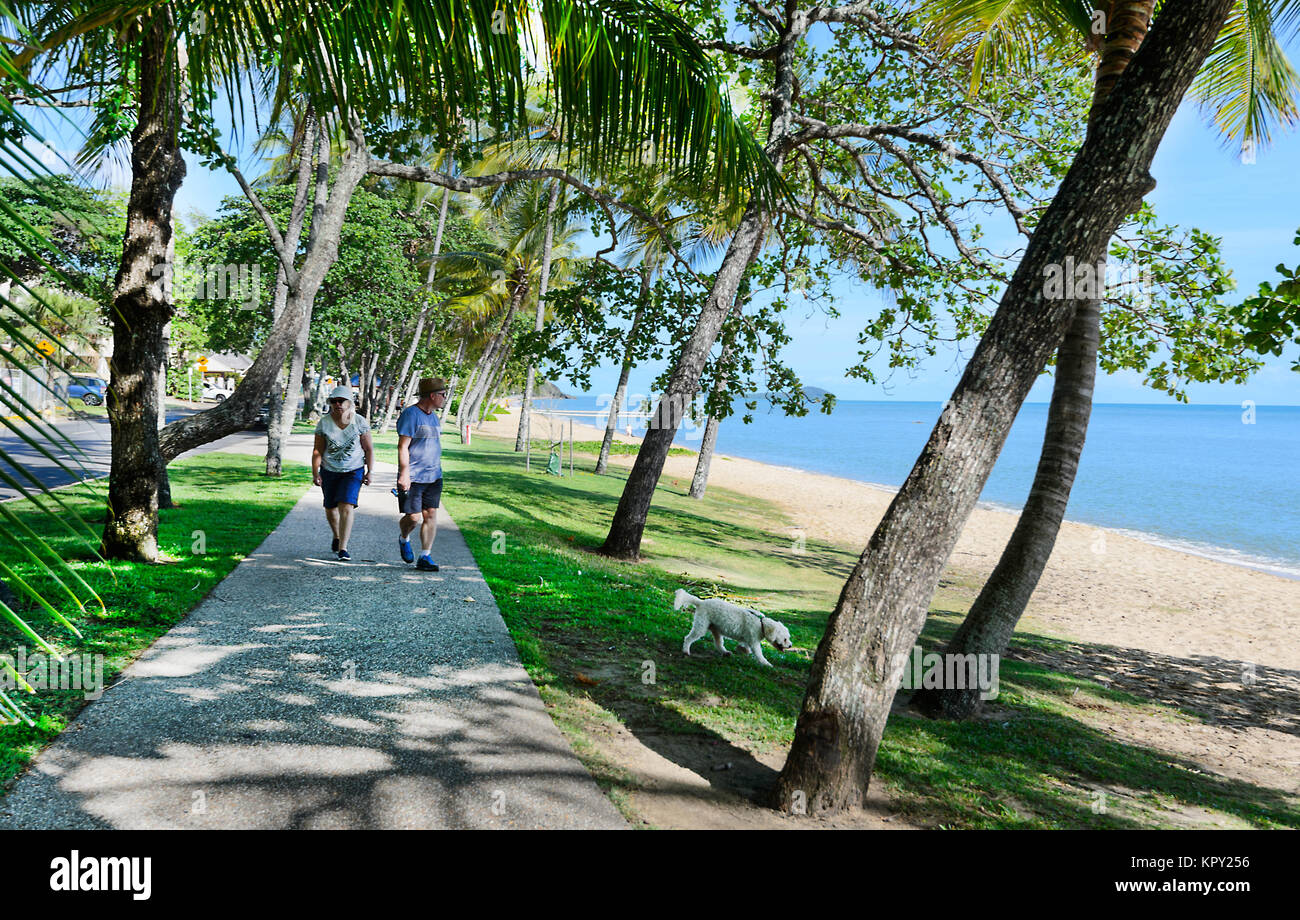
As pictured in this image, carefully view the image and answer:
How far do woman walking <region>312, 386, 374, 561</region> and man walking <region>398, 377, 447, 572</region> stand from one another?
0.40m

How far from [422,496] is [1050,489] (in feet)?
18.8

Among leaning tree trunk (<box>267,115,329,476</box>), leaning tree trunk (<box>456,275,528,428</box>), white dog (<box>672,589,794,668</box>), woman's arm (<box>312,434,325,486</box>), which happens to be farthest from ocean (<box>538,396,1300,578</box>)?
leaning tree trunk (<box>267,115,329,476</box>)

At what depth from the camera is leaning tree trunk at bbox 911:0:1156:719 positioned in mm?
5863

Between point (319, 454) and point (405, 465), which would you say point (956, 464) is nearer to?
point (405, 465)

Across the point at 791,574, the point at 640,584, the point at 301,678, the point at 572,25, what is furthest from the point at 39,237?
the point at 791,574

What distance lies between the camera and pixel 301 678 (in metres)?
5.01

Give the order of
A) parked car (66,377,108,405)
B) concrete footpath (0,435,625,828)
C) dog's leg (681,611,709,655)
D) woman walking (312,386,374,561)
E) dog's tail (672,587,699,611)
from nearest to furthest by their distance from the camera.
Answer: parked car (66,377,108,405) → concrete footpath (0,435,625,828) → dog's leg (681,611,709,655) → dog's tail (672,587,699,611) → woman walking (312,386,374,561)

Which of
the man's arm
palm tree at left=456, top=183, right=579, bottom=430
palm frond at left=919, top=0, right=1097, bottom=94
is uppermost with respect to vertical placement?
palm tree at left=456, top=183, right=579, bottom=430

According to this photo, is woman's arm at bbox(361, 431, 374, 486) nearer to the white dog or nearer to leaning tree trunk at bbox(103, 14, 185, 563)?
leaning tree trunk at bbox(103, 14, 185, 563)

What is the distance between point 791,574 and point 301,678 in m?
9.55

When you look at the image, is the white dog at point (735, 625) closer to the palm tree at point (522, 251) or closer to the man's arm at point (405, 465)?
the man's arm at point (405, 465)
